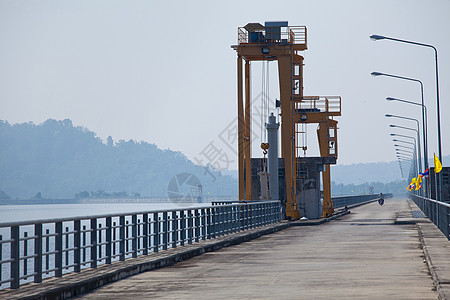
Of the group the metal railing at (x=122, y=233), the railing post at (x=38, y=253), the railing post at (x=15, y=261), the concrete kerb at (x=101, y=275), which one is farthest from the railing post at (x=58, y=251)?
the railing post at (x=15, y=261)

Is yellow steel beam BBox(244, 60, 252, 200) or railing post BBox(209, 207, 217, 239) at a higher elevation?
yellow steel beam BBox(244, 60, 252, 200)

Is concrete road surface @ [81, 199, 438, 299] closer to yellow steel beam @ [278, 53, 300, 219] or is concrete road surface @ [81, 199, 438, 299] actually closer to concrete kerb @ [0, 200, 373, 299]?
concrete kerb @ [0, 200, 373, 299]

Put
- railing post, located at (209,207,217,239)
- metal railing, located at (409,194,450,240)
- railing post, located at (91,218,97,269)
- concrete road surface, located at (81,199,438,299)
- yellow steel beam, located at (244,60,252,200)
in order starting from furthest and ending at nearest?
1. yellow steel beam, located at (244,60,252,200)
2. railing post, located at (209,207,217,239)
3. metal railing, located at (409,194,450,240)
4. railing post, located at (91,218,97,269)
5. concrete road surface, located at (81,199,438,299)

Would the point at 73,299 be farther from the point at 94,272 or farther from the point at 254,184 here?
the point at 254,184

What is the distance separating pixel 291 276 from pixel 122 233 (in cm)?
393

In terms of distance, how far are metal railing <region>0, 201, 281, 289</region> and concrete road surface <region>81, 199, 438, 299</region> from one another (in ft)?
2.96

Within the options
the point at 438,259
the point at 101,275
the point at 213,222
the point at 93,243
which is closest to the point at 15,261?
the point at 101,275

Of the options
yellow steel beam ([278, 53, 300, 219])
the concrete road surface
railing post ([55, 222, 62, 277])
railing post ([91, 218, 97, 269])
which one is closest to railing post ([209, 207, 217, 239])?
the concrete road surface

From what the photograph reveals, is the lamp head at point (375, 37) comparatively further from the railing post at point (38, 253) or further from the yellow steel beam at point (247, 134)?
the railing post at point (38, 253)

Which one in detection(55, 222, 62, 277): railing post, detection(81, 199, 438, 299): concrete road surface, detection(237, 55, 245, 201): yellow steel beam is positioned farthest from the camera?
detection(237, 55, 245, 201): yellow steel beam

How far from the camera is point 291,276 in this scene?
14.6 metres

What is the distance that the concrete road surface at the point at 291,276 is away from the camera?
12.0m

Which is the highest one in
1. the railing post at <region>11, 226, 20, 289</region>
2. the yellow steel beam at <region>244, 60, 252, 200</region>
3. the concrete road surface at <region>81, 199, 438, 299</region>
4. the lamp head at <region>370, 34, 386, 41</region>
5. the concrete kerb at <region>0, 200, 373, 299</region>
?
the lamp head at <region>370, 34, 386, 41</region>

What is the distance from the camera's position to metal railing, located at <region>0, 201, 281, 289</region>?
12016 millimetres
